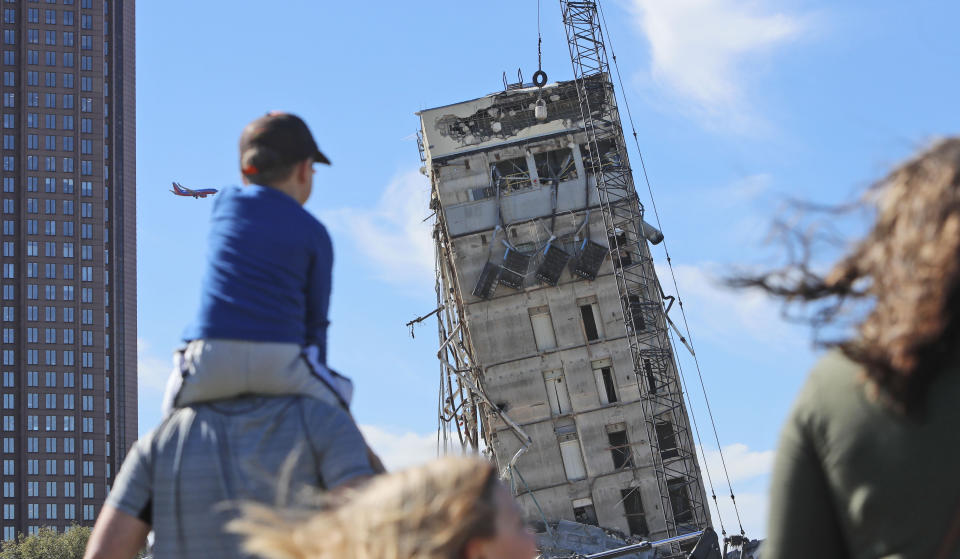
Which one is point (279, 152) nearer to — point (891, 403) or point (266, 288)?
point (266, 288)

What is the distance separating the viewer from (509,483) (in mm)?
49406

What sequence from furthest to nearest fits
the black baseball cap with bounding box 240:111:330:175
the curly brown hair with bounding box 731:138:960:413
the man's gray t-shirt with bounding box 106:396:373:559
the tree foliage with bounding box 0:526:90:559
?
1. the tree foliage with bounding box 0:526:90:559
2. the black baseball cap with bounding box 240:111:330:175
3. the man's gray t-shirt with bounding box 106:396:373:559
4. the curly brown hair with bounding box 731:138:960:413

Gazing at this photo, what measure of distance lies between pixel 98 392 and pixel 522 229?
94.0 metres

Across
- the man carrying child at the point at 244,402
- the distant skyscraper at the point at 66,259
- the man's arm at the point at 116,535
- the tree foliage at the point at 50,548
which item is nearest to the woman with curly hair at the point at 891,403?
the man carrying child at the point at 244,402

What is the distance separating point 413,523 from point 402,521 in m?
0.02

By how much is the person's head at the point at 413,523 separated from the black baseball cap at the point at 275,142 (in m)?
2.05

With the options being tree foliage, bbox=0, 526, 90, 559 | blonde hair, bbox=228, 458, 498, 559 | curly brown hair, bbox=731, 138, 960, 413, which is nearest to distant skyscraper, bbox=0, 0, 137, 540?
tree foliage, bbox=0, 526, 90, 559

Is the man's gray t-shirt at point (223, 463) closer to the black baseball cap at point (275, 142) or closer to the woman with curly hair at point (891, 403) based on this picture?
the black baseball cap at point (275, 142)

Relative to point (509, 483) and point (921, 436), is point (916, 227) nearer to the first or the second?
point (921, 436)

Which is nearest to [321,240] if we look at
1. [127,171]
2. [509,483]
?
[509,483]

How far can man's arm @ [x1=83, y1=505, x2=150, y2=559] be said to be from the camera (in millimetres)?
3738

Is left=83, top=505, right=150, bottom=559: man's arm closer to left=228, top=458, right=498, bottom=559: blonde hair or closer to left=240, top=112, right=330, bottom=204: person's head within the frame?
left=240, top=112, right=330, bottom=204: person's head

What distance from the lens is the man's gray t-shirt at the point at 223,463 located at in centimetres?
366

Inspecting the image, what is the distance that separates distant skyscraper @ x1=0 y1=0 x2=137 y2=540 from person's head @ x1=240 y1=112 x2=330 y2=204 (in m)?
131
